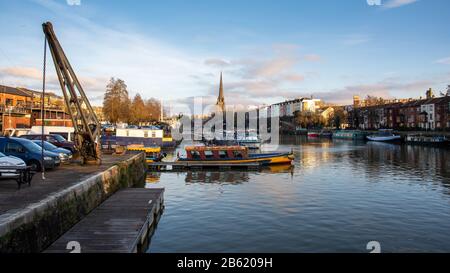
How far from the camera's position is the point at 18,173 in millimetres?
16375

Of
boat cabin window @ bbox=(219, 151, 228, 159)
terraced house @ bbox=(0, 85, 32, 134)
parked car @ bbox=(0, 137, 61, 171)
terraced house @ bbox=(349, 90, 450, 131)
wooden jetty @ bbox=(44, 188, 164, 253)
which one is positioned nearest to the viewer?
wooden jetty @ bbox=(44, 188, 164, 253)

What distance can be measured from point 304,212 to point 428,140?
74.2 meters

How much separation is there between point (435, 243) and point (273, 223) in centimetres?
753

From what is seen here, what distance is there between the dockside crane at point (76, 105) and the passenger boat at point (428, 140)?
76.4m

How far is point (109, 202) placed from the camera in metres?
18.7

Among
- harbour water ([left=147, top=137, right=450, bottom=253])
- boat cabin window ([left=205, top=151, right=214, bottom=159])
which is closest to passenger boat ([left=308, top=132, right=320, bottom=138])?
boat cabin window ([left=205, top=151, right=214, bottom=159])

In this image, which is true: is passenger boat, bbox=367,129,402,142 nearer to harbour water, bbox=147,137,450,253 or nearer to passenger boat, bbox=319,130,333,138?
passenger boat, bbox=319,130,333,138

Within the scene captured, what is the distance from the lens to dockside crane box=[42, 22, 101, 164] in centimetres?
2389

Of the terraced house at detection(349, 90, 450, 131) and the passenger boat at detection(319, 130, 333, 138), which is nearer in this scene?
the terraced house at detection(349, 90, 450, 131)

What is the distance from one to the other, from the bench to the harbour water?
6.26 metres

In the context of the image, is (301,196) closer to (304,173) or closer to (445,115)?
(304,173)

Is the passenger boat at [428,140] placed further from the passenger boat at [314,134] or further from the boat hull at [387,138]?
the passenger boat at [314,134]

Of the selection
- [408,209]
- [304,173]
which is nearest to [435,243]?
[408,209]
